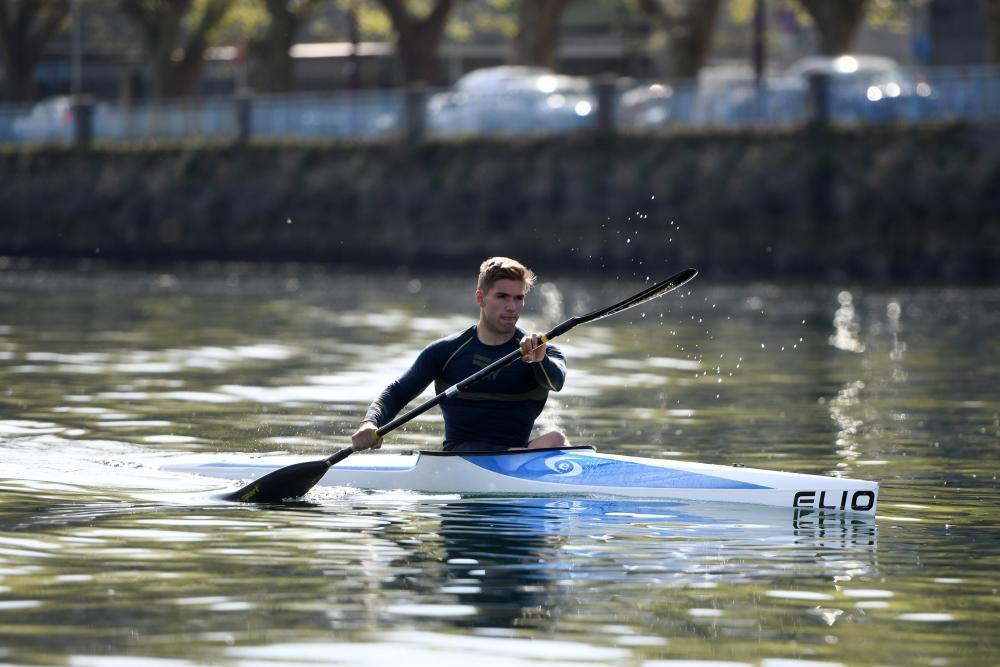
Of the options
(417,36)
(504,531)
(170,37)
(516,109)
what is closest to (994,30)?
(516,109)

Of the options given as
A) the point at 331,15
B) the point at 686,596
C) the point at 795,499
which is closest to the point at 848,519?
the point at 795,499

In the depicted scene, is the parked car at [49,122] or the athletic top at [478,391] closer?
the athletic top at [478,391]

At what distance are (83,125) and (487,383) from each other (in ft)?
114

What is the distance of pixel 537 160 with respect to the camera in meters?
37.1

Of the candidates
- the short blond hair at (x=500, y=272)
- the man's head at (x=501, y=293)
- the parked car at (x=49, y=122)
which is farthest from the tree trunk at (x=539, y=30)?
the short blond hair at (x=500, y=272)

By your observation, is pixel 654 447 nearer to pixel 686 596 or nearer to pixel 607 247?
pixel 686 596

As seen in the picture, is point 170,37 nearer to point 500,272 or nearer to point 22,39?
point 22,39

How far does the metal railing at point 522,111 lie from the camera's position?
3344 cm

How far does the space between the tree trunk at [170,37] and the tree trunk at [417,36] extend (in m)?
5.16

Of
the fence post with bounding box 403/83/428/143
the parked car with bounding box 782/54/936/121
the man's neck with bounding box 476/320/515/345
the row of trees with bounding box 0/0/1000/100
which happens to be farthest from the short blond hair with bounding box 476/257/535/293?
the fence post with bounding box 403/83/428/143

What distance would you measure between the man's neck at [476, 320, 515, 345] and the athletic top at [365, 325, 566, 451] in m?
0.03

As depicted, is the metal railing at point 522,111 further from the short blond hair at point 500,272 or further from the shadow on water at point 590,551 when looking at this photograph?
the shadow on water at point 590,551

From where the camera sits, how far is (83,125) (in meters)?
45.0

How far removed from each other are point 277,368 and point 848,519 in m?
10.4
